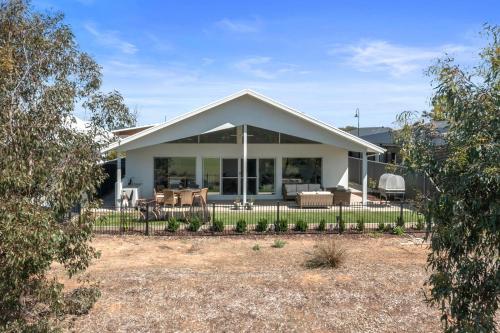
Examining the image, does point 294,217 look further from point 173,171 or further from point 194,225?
point 173,171

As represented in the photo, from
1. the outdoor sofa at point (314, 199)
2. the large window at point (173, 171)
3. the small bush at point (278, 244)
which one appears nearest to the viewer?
the small bush at point (278, 244)

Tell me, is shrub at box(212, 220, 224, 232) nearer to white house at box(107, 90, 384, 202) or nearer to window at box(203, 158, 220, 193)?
white house at box(107, 90, 384, 202)

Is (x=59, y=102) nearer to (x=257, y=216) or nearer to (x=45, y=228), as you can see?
(x=45, y=228)

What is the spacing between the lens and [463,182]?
12.5ft

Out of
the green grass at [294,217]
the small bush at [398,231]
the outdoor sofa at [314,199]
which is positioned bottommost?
the small bush at [398,231]

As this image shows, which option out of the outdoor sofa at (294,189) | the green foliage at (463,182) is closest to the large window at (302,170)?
the outdoor sofa at (294,189)

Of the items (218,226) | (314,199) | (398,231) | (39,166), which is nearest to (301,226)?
(218,226)

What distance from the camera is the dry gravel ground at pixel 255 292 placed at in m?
7.20

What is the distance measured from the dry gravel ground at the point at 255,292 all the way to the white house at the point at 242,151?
889cm

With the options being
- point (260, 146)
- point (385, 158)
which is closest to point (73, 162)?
point (260, 146)

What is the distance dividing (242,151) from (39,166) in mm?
17392

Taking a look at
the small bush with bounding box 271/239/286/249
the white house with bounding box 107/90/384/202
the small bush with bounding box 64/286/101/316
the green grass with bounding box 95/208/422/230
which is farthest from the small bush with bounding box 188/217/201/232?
the small bush with bounding box 64/286/101/316

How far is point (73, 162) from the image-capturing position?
5.23 meters

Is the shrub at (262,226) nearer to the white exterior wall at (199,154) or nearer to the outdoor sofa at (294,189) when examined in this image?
the outdoor sofa at (294,189)
